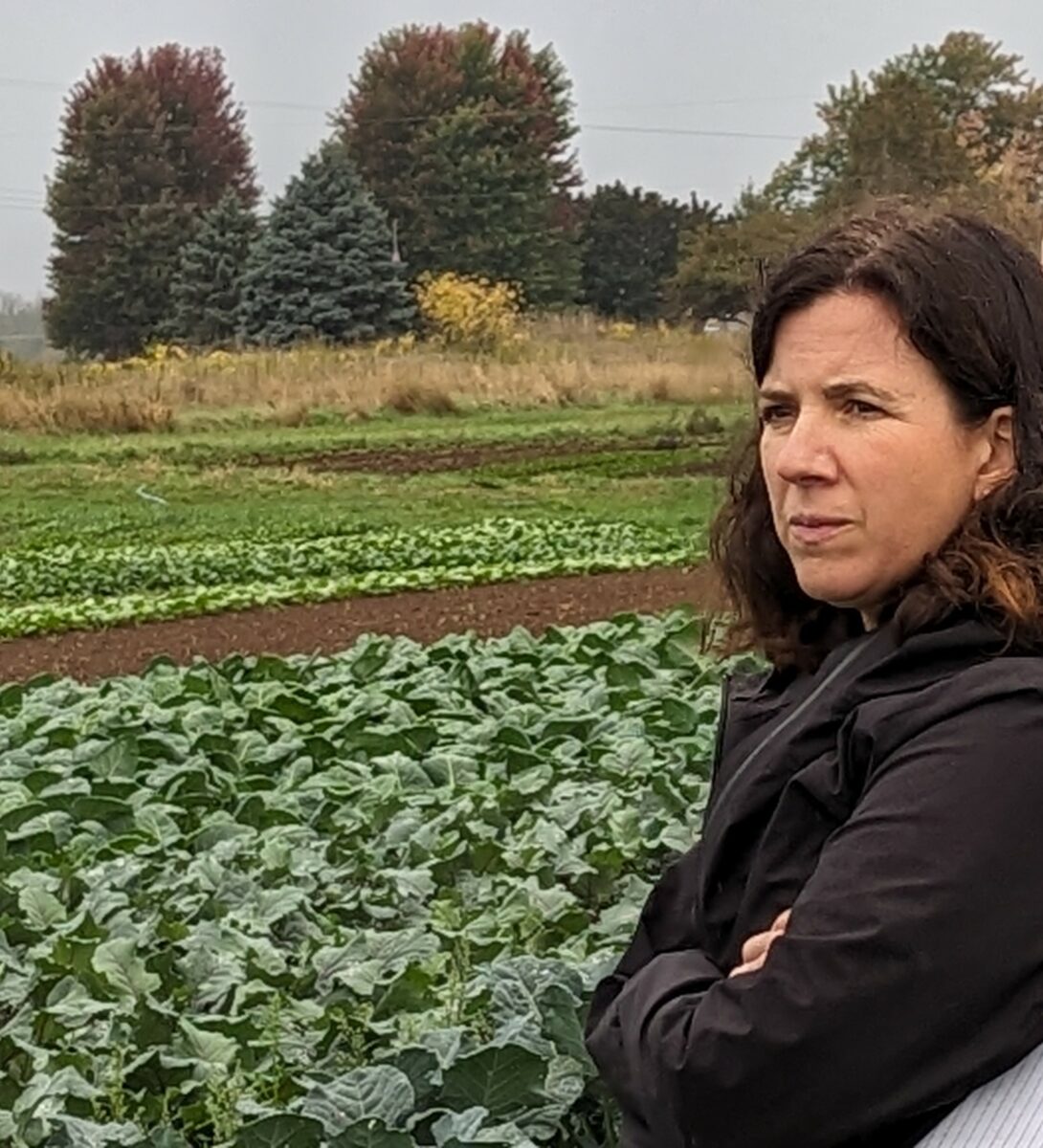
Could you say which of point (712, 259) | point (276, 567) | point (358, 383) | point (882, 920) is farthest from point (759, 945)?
point (712, 259)

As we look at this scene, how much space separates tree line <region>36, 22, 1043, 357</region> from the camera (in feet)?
102

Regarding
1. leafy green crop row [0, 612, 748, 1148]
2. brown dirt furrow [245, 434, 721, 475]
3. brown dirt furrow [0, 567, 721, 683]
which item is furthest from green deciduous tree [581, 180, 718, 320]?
leafy green crop row [0, 612, 748, 1148]

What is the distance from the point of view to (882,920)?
56.8 inches

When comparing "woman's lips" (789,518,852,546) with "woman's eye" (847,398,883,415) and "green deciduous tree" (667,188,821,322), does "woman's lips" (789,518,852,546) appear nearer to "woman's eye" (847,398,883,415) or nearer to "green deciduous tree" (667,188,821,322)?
"woman's eye" (847,398,883,415)

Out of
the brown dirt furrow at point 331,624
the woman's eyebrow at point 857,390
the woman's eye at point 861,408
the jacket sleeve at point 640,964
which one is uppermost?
the woman's eyebrow at point 857,390

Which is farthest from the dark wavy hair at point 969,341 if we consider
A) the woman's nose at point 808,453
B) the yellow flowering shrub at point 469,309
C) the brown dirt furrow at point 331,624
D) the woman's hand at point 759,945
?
the yellow flowering shrub at point 469,309

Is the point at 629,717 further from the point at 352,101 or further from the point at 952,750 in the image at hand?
the point at 352,101

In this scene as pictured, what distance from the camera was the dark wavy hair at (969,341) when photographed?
1.60 meters

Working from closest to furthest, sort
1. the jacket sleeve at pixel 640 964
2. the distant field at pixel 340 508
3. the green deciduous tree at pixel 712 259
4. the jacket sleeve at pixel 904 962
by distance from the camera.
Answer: the jacket sleeve at pixel 904 962
the jacket sleeve at pixel 640 964
the distant field at pixel 340 508
the green deciduous tree at pixel 712 259

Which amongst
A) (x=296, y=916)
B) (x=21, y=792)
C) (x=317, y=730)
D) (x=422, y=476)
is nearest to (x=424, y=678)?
(x=317, y=730)

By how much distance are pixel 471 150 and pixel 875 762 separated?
115ft

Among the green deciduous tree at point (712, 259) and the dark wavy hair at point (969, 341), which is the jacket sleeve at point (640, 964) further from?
the green deciduous tree at point (712, 259)

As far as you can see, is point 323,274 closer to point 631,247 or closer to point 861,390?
point 631,247

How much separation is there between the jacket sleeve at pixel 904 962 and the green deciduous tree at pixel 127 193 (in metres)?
31.7
